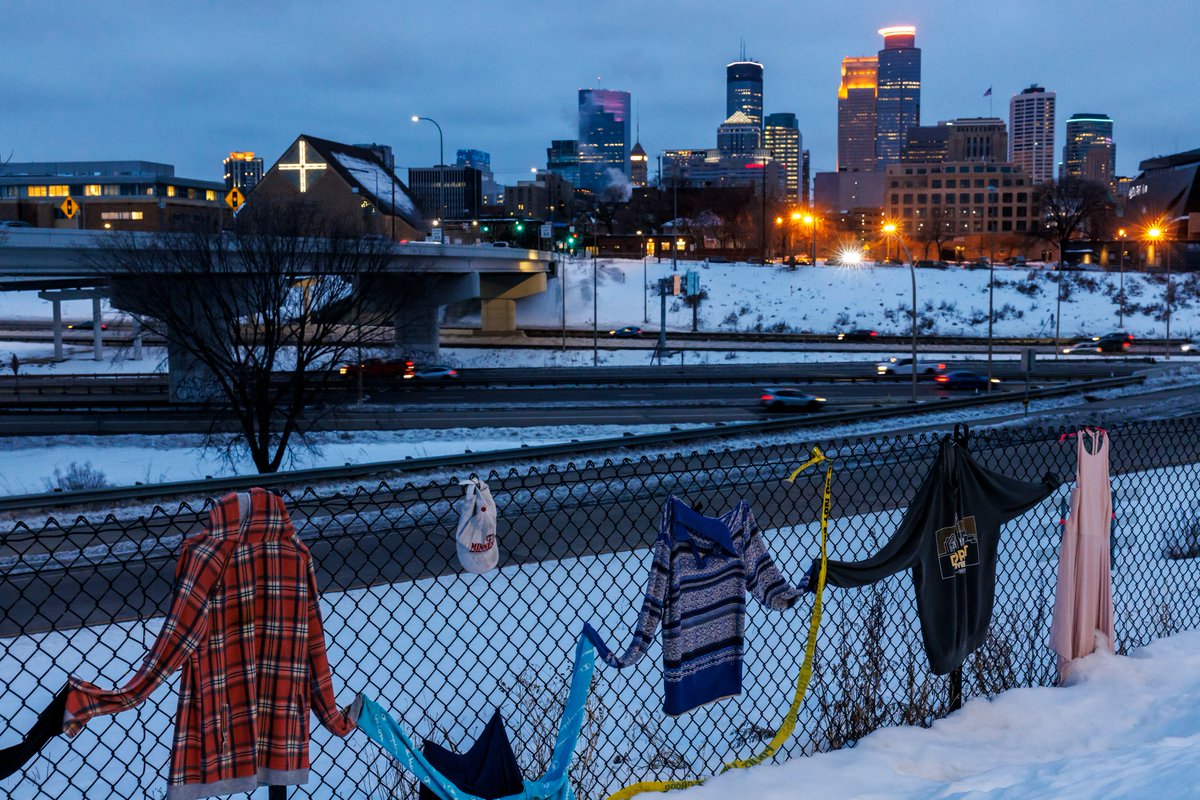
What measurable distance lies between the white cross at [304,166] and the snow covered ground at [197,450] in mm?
50680

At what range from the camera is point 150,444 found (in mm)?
25578

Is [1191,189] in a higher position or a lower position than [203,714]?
higher

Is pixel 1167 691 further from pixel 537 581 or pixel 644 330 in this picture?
pixel 644 330

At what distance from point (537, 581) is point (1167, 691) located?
6431 millimetres

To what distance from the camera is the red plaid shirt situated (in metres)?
3.04

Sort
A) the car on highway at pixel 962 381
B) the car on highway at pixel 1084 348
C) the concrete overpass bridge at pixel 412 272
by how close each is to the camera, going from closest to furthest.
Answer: the concrete overpass bridge at pixel 412 272 → the car on highway at pixel 962 381 → the car on highway at pixel 1084 348

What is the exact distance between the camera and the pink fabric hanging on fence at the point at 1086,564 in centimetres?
498

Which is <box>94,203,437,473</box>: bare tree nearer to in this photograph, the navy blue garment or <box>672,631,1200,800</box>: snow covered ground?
<box>672,631,1200,800</box>: snow covered ground

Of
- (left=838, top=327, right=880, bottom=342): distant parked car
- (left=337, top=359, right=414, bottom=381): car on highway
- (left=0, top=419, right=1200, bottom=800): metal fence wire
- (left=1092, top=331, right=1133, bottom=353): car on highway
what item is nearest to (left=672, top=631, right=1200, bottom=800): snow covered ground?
(left=0, top=419, right=1200, bottom=800): metal fence wire

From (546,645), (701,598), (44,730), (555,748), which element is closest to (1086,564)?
(701,598)

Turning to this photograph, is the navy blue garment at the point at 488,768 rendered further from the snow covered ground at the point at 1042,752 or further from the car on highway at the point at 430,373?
the car on highway at the point at 430,373

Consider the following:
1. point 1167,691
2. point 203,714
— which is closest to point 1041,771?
point 1167,691

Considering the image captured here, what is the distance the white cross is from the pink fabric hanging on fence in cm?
7358

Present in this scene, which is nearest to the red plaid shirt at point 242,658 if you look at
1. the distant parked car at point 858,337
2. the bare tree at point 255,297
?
the bare tree at point 255,297
